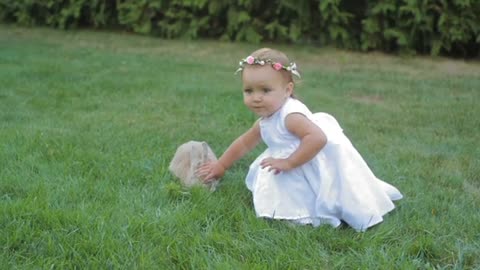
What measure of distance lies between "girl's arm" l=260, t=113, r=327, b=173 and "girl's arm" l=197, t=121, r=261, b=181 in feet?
1.12

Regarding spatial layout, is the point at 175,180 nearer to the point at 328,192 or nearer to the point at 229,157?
the point at 229,157

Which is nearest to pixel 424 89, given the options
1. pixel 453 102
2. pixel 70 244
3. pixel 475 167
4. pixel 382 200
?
pixel 453 102

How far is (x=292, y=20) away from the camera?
29.7 ft

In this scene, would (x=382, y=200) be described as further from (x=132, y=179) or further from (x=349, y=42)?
(x=349, y=42)

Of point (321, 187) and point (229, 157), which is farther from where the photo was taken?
point (229, 157)

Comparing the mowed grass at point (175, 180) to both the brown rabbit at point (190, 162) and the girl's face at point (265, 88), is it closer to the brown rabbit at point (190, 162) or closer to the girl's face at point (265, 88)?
the brown rabbit at point (190, 162)

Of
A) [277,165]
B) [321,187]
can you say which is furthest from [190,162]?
[321,187]

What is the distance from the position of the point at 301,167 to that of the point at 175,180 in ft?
2.39

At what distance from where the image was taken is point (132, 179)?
10.8 feet

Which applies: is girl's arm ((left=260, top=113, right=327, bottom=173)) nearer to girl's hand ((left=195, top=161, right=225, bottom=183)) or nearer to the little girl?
the little girl

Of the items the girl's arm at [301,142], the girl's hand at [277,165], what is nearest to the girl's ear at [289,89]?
the girl's arm at [301,142]

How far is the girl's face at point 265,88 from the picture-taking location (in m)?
2.84

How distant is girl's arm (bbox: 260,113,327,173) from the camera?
2.81 metres

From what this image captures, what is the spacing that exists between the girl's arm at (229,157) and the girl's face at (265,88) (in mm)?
320
